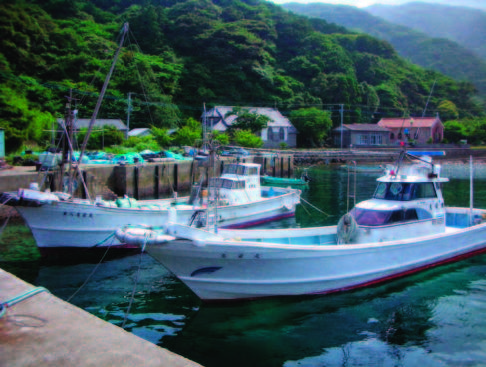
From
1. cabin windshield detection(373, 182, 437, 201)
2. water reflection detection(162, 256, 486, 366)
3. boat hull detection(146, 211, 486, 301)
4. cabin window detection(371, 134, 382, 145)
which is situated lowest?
water reflection detection(162, 256, 486, 366)

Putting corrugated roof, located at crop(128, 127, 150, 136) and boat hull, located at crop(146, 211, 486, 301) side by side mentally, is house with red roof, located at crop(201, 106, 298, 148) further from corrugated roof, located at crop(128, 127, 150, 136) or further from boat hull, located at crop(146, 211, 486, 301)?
boat hull, located at crop(146, 211, 486, 301)

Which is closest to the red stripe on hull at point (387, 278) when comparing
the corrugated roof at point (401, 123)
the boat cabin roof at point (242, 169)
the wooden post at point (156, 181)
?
the boat cabin roof at point (242, 169)

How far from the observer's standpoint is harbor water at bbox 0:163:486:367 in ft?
29.8

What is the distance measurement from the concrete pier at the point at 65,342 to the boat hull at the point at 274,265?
5161 millimetres

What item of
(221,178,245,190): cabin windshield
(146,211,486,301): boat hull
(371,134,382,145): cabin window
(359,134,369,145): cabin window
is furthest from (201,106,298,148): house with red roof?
(146,211,486,301): boat hull

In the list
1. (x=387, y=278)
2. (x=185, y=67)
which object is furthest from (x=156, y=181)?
(x=185, y=67)

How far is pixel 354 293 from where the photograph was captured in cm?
1226

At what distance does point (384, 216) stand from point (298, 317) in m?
4.73

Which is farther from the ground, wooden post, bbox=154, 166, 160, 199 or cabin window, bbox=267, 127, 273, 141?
cabin window, bbox=267, 127, 273, 141

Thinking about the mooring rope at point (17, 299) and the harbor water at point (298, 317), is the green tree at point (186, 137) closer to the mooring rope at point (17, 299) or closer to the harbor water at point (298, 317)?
the harbor water at point (298, 317)

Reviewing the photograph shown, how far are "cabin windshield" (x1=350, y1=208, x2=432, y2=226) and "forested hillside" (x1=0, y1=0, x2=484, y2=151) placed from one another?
103 ft

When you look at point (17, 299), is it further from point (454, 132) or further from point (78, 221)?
point (454, 132)

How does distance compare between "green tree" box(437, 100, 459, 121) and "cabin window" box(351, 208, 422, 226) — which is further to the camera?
"green tree" box(437, 100, 459, 121)

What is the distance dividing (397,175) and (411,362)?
7333 mm
